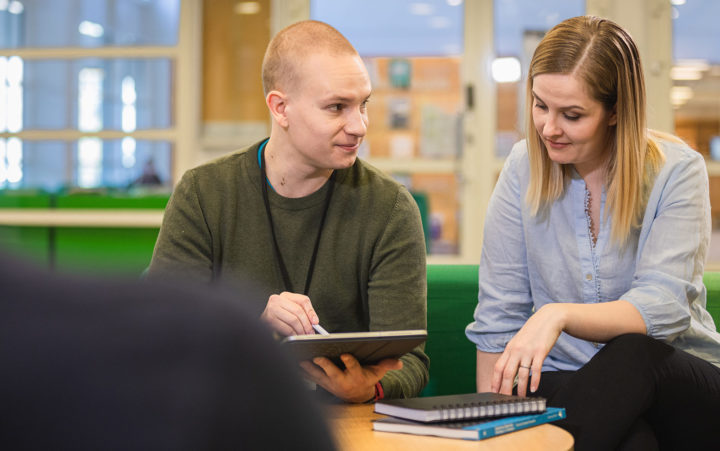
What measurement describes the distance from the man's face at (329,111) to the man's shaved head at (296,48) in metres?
0.02

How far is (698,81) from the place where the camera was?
488 centimetres

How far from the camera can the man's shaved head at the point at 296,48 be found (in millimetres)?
1684

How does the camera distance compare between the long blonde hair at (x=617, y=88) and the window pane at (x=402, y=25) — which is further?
the window pane at (x=402, y=25)

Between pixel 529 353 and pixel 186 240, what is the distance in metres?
0.76

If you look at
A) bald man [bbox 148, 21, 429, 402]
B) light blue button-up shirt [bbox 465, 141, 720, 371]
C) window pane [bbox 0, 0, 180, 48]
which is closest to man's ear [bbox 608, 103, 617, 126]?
light blue button-up shirt [bbox 465, 141, 720, 371]

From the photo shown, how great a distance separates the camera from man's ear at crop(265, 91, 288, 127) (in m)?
1.70

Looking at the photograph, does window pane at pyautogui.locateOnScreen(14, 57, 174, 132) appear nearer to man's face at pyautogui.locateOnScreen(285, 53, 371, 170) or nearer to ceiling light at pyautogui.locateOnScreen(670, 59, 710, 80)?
ceiling light at pyautogui.locateOnScreen(670, 59, 710, 80)

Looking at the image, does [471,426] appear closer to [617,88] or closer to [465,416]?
[465,416]

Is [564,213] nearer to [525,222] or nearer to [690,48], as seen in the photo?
[525,222]

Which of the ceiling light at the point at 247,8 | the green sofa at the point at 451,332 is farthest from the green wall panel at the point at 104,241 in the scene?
the green sofa at the point at 451,332

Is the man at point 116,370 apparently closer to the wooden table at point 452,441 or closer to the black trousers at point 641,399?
the wooden table at point 452,441

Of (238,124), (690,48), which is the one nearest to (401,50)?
(238,124)

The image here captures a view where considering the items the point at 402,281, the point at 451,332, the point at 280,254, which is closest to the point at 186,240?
the point at 280,254

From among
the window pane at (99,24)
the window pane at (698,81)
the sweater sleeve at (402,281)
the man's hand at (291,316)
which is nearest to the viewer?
the man's hand at (291,316)
